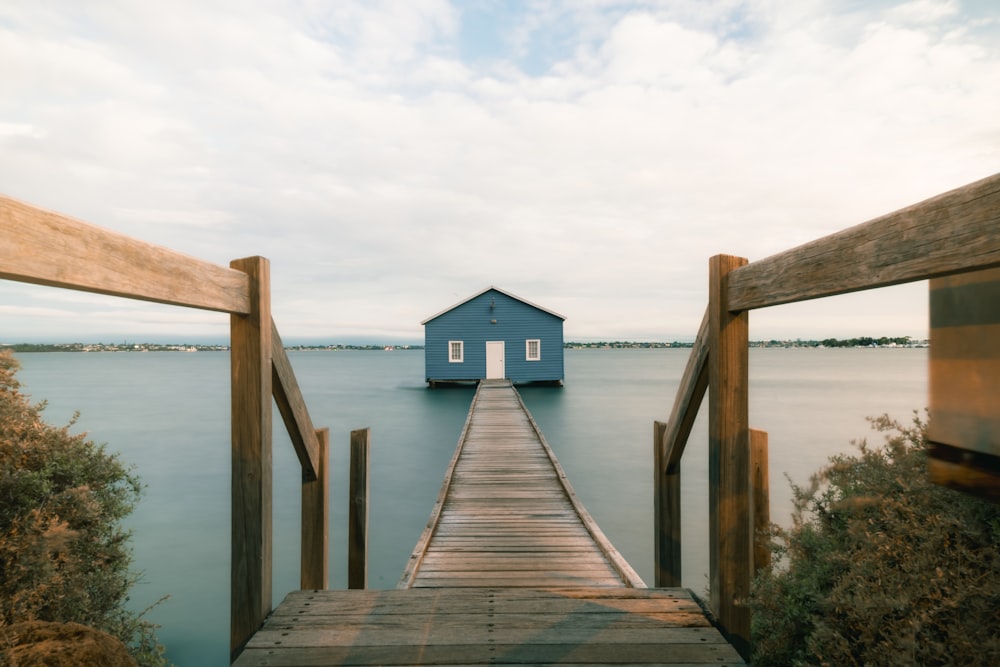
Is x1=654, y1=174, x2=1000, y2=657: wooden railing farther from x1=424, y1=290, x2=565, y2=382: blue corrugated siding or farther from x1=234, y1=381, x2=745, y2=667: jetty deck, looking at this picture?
x1=424, y1=290, x2=565, y2=382: blue corrugated siding

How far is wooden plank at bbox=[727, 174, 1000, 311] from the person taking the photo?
3.90 ft

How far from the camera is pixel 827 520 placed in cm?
308

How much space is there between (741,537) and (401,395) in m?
35.0

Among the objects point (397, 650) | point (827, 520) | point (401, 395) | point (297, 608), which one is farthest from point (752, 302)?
point (401, 395)

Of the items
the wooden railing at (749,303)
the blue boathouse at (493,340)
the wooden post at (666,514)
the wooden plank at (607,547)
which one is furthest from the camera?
the blue boathouse at (493,340)

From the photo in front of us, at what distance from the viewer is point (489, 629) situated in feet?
8.40

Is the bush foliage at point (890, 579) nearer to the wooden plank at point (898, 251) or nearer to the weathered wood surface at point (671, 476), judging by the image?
the weathered wood surface at point (671, 476)

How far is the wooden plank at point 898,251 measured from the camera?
3.90ft

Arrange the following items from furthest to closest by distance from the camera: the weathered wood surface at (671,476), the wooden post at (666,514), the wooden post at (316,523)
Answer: the wooden post at (666,514) → the wooden post at (316,523) → the weathered wood surface at (671,476)

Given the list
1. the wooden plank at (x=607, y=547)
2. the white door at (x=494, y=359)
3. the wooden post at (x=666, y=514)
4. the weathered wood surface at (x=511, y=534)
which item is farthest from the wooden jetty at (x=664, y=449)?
the white door at (x=494, y=359)

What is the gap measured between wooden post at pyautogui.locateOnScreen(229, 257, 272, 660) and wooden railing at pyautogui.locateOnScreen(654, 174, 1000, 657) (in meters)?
2.05

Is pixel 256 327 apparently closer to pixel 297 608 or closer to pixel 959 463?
pixel 297 608

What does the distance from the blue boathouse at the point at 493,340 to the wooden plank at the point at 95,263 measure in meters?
27.6

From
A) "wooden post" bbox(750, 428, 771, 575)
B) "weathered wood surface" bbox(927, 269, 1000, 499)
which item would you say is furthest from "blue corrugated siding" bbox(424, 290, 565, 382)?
"weathered wood surface" bbox(927, 269, 1000, 499)
